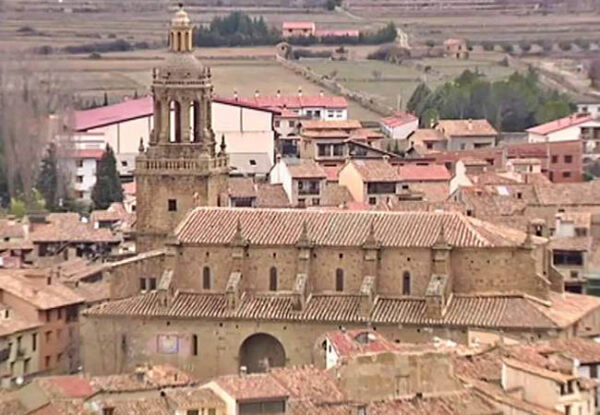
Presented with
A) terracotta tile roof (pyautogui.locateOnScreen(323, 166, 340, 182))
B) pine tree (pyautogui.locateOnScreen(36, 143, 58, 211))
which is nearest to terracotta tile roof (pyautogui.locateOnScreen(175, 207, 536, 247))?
terracotta tile roof (pyautogui.locateOnScreen(323, 166, 340, 182))

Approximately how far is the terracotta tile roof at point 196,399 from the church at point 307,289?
11.2 m

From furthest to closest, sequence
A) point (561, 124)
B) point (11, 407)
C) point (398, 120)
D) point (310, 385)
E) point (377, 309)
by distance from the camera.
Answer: point (398, 120), point (561, 124), point (377, 309), point (310, 385), point (11, 407)

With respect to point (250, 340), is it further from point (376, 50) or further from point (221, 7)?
point (221, 7)

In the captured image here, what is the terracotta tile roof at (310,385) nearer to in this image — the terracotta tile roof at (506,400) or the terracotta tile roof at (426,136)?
the terracotta tile roof at (506,400)

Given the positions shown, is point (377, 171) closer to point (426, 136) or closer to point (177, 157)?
point (426, 136)

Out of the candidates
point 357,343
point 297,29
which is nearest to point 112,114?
point 357,343

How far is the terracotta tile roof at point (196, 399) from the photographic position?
4512cm

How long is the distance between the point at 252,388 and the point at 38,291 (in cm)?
1708

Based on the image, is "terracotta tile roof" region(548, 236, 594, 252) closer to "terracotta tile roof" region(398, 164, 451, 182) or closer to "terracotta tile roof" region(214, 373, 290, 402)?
"terracotta tile roof" region(398, 164, 451, 182)

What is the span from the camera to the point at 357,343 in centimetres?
5134

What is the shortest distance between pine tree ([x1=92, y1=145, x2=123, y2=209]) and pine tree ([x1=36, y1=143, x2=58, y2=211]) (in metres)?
2.26

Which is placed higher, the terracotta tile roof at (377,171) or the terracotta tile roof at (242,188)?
the terracotta tile roof at (377,171)

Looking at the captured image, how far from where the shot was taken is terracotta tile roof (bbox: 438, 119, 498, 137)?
348 feet

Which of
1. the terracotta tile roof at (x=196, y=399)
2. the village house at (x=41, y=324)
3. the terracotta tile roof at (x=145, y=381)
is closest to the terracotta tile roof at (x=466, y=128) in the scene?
the village house at (x=41, y=324)
